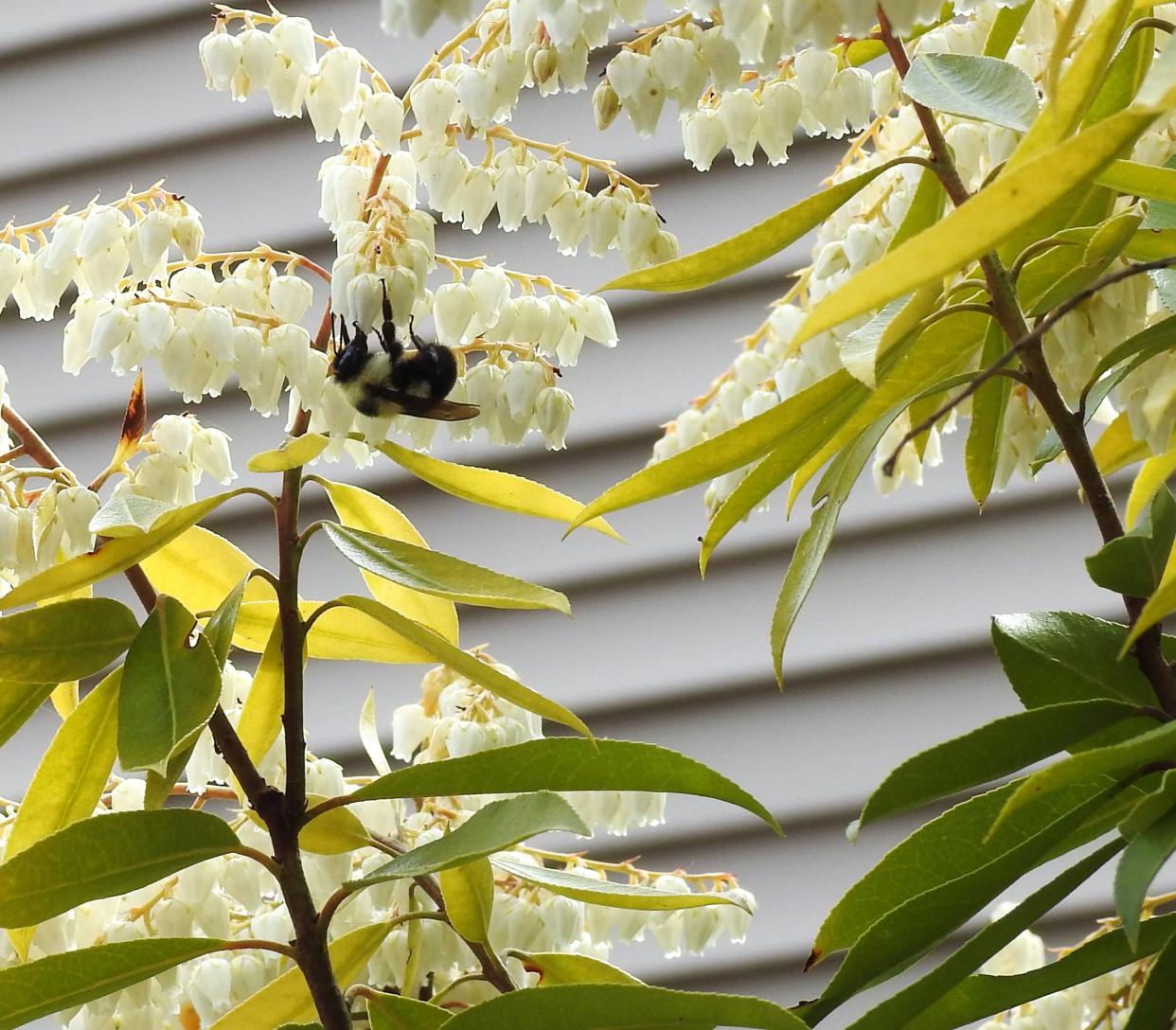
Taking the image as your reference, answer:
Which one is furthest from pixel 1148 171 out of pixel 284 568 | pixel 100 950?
pixel 100 950

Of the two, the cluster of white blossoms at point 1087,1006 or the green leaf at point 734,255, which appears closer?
the green leaf at point 734,255

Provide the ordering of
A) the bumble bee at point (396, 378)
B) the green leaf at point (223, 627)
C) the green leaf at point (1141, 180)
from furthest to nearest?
the bumble bee at point (396, 378) < the green leaf at point (223, 627) < the green leaf at point (1141, 180)

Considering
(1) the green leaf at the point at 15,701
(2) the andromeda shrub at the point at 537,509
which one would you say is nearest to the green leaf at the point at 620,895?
(2) the andromeda shrub at the point at 537,509

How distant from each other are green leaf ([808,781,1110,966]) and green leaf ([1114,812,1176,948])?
10cm

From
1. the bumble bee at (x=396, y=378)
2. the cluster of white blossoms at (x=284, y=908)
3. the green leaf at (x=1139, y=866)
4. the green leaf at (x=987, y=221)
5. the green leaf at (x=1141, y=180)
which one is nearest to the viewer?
the green leaf at (x=987, y=221)

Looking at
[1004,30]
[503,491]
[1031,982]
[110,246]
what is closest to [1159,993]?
[1031,982]

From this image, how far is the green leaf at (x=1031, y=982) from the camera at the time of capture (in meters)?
0.74

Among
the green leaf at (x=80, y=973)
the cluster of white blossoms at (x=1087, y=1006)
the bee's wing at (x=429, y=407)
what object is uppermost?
the bee's wing at (x=429, y=407)

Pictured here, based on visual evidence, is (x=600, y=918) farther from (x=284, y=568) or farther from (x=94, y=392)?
(x=94, y=392)

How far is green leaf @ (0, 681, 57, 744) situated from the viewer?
0.83 metres

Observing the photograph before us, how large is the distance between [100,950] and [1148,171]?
2.14 feet

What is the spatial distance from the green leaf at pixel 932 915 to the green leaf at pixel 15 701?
48 cm

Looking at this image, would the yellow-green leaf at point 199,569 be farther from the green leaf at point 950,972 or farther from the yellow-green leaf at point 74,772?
the green leaf at point 950,972

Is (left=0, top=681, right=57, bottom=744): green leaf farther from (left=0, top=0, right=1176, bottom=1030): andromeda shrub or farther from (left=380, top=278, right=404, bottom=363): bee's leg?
(left=380, top=278, right=404, bottom=363): bee's leg
